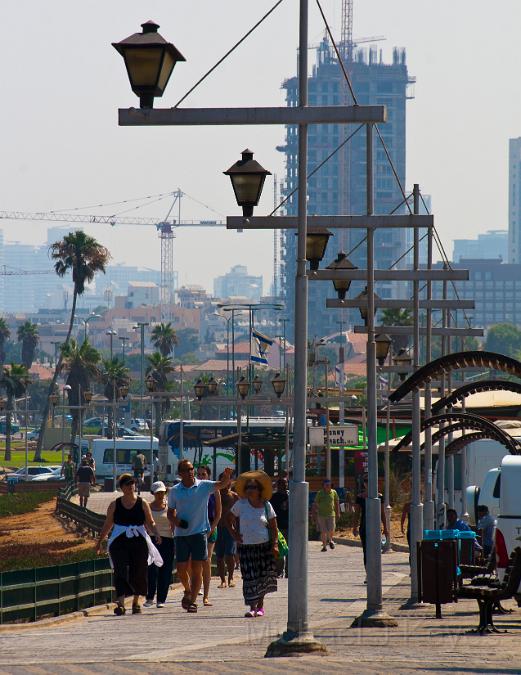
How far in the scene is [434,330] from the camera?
24844 mm

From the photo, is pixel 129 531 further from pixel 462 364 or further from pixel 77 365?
pixel 77 365

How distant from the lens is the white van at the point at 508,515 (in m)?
16.7

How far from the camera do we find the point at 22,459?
409 ft

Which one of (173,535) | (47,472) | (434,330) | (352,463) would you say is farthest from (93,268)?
(173,535)

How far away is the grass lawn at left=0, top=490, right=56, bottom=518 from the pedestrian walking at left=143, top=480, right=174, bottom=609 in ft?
129

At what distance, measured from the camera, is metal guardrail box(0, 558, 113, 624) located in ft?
55.9

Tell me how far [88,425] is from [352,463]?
4822 inches

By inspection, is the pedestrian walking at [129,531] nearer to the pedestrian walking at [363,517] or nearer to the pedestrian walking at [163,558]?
the pedestrian walking at [163,558]

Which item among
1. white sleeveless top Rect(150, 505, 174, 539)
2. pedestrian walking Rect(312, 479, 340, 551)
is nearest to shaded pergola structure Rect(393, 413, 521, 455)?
pedestrian walking Rect(312, 479, 340, 551)

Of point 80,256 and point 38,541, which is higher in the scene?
point 80,256

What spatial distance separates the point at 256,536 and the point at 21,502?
1890 inches

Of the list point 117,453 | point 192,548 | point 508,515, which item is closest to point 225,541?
point 192,548

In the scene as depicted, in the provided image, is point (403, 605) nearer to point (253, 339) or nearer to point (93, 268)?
point (253, 339)

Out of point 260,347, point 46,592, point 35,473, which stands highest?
point 260,347
